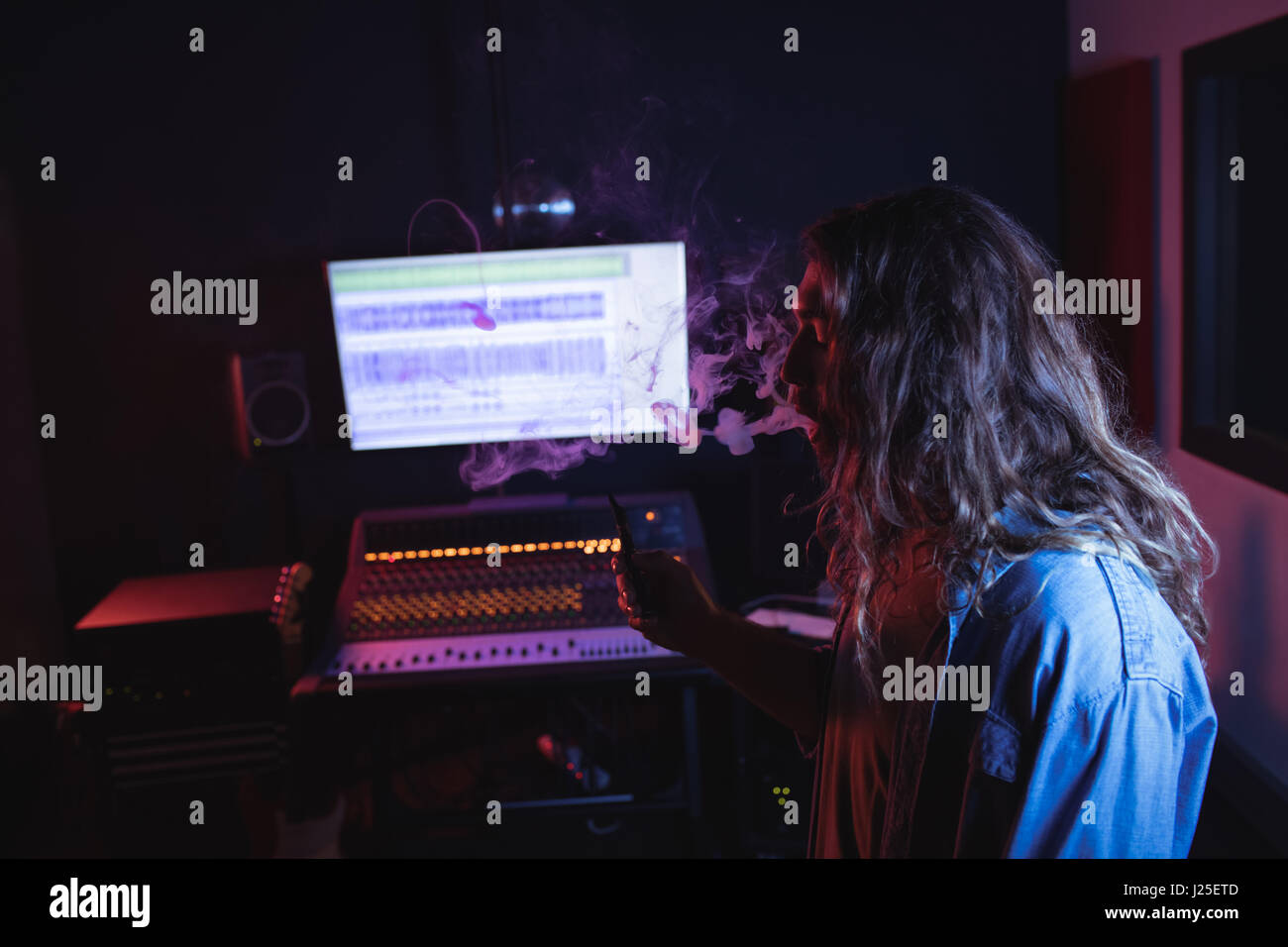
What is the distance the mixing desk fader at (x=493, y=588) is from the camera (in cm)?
215

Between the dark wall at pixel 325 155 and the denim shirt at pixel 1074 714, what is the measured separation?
1.79 m

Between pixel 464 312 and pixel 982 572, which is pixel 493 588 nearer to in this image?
pixel 464 312

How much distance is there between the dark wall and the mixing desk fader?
1.32 feet

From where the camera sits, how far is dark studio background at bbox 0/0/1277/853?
2.74 metres

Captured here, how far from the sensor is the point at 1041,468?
47.1 inches

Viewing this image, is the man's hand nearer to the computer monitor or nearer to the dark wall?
the computer monitor

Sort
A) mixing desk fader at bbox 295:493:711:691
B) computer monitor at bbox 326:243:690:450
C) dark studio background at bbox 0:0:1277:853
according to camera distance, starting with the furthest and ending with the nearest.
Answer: dark studio background at bbox 0:0:1277:853 < computer monitor at bbox 326:243:690:450 < mixing desk fader at bbox 295:493:711:691

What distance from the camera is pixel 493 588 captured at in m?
2.39

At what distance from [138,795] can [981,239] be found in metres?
2.26

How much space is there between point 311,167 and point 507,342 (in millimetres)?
844

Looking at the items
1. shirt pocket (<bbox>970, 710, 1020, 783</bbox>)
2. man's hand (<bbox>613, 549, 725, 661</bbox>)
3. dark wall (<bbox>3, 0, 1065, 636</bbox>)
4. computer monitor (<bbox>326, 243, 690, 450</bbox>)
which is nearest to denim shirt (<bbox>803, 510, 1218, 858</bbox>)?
shirt pocket (<bbox>970, 710, 1020, 783</bbox>)

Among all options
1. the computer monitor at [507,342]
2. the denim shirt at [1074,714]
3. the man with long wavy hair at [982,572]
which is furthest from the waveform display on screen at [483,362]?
the denim shirt at [1074,714]

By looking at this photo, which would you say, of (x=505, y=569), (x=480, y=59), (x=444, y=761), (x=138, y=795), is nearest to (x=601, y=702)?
(x=444, y=761)

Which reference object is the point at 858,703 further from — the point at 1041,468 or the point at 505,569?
the point at 505,569
